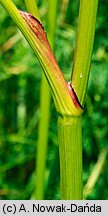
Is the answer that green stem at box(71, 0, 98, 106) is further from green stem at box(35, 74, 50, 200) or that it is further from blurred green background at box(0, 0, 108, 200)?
blurred green background at box(0, 0, 108, 200)

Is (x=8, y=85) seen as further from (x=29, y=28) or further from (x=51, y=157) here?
(x=29, y=28)

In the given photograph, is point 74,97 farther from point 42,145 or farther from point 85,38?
point 42,145

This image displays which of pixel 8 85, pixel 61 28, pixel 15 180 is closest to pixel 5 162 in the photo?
pixel 15 180

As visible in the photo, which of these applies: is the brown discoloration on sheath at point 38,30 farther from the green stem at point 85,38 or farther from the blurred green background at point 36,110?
the blurred green background at point 36,110

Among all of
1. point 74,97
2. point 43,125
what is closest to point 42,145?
point 43,125

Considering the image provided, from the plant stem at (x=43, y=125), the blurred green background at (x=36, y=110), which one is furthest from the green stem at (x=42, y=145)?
the blurred green background at (x=36, y=110)

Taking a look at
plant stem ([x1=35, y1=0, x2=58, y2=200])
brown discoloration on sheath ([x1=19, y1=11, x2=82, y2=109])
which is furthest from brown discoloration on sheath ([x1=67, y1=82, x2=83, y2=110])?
plant stem ([x1=35, y1=0, x2=58, y2=200])
